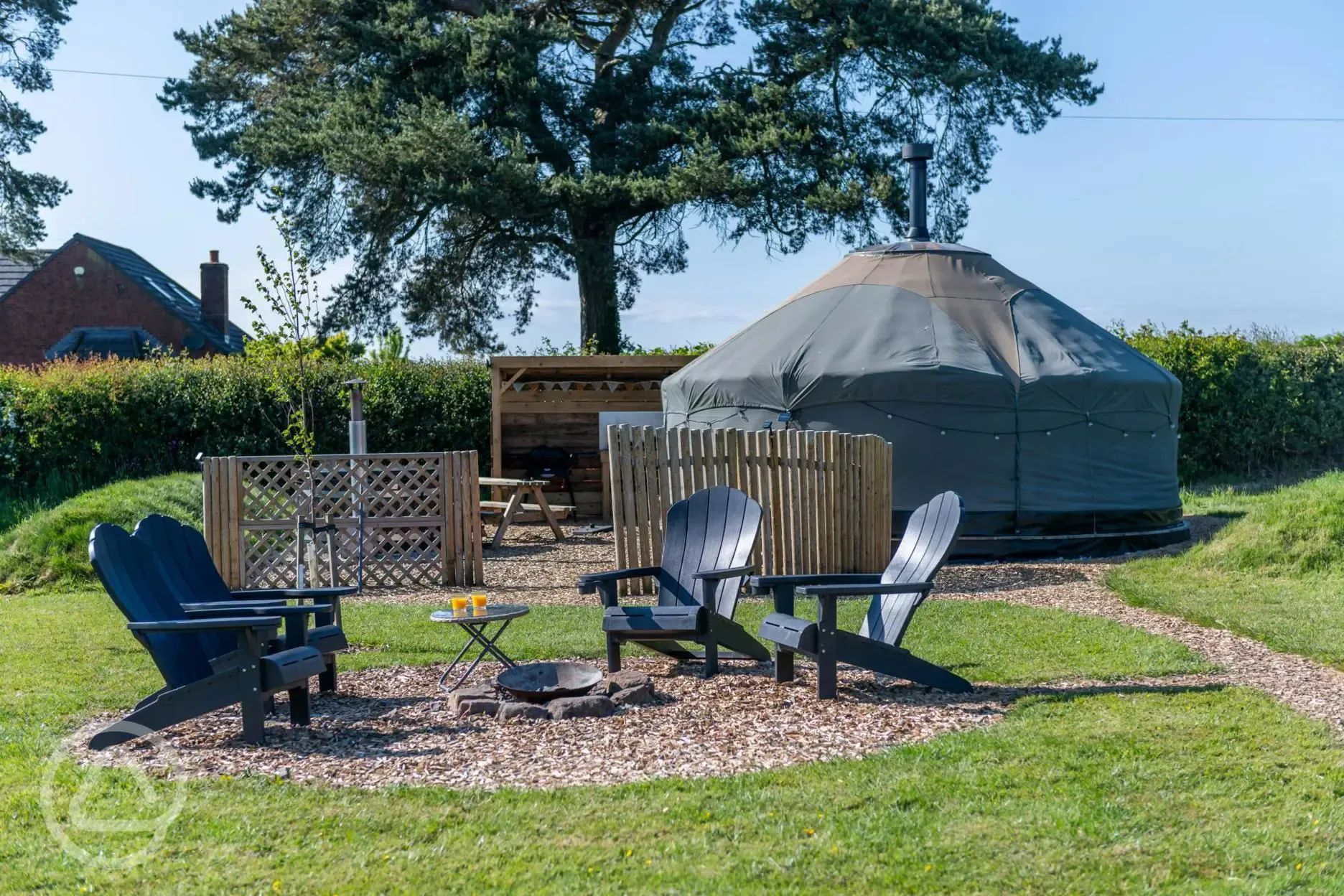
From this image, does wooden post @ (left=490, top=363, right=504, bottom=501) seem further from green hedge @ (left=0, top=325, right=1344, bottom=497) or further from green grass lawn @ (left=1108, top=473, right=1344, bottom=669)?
green grass lawn @ (left=1108, top=473, right=1344, bottom=669)

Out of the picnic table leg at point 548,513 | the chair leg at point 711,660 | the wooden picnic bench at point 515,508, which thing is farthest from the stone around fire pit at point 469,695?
the picnic table leg at point 548,513

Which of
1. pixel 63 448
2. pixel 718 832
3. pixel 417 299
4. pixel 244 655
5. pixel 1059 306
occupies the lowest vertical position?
pixel 718 832

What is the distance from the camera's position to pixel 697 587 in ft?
22.4

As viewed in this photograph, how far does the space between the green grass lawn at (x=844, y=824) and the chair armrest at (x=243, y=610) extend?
0.73 metres

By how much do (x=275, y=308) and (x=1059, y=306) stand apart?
25.8 ft

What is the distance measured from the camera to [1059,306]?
13.4m

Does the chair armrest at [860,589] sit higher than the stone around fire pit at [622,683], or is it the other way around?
the chair armrest at [860,589]

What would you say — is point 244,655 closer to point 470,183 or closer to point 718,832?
point 718,832

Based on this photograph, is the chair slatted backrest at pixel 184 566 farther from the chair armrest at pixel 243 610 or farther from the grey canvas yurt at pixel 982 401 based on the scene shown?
the grey canvas yurt at pixel 982 401

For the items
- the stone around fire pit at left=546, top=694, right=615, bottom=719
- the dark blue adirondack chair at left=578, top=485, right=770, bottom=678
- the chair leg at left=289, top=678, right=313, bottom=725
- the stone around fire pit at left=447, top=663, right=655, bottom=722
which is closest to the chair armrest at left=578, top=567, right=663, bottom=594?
the dark blue adirondack chair at left=578, top=485, right=770, bottom=678

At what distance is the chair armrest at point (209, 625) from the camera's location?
490 cm

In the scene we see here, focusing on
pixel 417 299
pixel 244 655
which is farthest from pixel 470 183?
pixel 244 655

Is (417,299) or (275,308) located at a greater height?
(417,299)

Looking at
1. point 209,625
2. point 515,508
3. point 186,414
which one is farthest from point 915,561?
point 186,414
